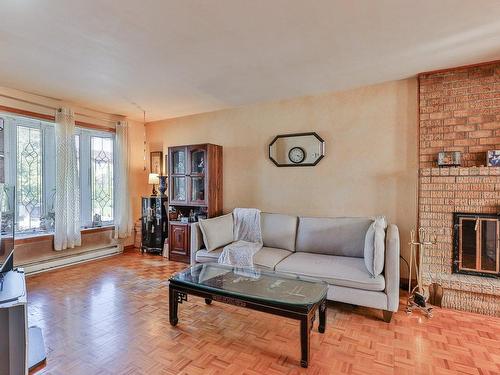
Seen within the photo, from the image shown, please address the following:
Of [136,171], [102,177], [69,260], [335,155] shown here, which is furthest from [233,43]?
[69,260]

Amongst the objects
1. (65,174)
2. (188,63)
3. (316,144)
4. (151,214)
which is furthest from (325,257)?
(65,174)

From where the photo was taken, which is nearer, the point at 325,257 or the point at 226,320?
the point at 226,320

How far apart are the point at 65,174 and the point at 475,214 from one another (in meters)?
5.05

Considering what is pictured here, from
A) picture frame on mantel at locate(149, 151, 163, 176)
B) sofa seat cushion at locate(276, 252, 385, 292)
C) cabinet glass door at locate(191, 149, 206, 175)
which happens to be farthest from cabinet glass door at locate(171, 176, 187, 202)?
sofa seat cushion at locate(276, 252, 385, 292)

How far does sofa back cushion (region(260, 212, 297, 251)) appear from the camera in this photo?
3412 millimetres

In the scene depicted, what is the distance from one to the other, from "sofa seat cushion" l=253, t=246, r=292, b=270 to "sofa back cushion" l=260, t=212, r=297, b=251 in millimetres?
111

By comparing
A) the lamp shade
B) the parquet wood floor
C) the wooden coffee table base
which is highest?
the lamp shade

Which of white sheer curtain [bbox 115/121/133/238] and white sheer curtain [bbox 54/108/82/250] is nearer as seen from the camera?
white sheer curtain [bbox 54/108/82/250]

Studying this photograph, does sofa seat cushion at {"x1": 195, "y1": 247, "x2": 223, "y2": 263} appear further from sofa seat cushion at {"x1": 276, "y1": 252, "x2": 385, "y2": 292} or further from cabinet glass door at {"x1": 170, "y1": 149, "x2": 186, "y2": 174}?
cabinet glass door at {"x1": 170, "y1": 149, "x2": 186, "y2": 174}

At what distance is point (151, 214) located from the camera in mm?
4793

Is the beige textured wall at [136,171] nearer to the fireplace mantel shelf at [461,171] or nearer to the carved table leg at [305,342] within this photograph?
the carved table leg at [305,342]

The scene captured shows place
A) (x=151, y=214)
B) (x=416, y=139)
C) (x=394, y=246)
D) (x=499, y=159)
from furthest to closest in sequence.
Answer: (x=151, y=214), (x=416, y=139), (x=499, y=159), (x=394, y=246)

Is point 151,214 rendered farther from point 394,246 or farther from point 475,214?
point 475,214

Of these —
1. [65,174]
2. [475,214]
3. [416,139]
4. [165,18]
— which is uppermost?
[165,18]
